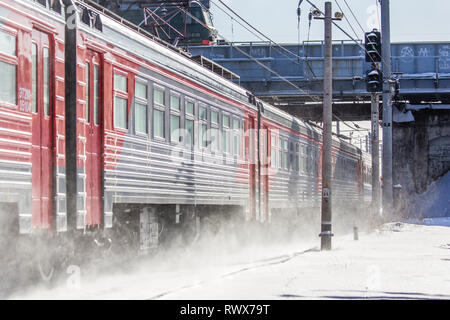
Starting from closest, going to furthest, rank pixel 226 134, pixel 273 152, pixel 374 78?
pixel 226 134, pixel 273 152, pixel 374 78

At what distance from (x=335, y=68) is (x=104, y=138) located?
32.6 meters

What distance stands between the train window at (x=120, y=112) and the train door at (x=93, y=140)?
0.55m

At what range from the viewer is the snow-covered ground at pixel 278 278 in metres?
10.2

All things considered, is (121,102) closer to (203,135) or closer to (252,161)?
(203,135)

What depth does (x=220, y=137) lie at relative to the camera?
17.3 metres

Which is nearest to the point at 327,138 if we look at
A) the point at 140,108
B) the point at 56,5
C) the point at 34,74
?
the point at 140,108

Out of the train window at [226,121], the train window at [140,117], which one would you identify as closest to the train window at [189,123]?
the train window at [140,117]

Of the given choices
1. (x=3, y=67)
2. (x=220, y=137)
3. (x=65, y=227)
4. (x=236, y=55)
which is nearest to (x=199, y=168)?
(x=220, y=137)

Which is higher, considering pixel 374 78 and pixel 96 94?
pixel 374 78

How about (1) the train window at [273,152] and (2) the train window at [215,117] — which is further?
(1) the train window at [273,152]

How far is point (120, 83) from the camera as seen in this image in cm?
1205

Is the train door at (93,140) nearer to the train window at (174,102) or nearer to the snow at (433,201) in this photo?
the train window at (174,102)
